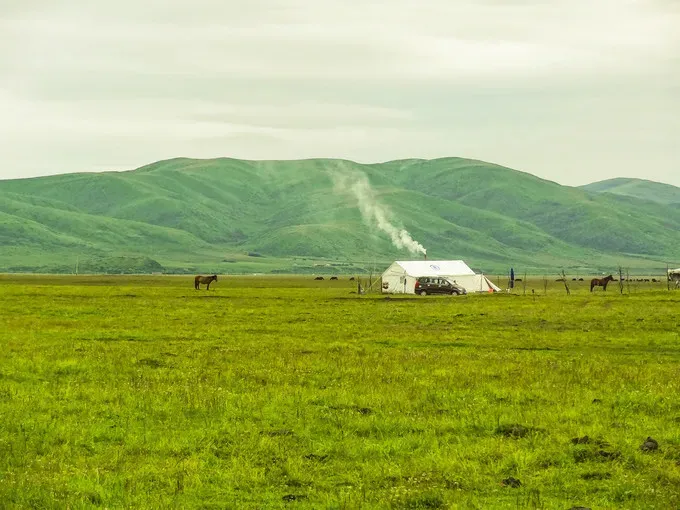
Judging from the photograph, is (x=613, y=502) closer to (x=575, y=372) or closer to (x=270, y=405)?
(x=270, y=405)

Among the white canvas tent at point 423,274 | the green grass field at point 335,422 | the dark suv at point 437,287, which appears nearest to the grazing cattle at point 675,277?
the white canvas tent at point 423,274

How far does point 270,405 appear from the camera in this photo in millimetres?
21750

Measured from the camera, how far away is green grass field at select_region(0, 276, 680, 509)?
48.2 feet

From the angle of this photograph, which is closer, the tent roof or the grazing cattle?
the tent roof

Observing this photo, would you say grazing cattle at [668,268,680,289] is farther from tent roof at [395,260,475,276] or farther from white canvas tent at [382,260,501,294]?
tent roof at [395,260,475,276]

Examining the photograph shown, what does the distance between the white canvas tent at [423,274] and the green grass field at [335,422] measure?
6372 centimetres

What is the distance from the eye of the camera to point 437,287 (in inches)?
3794

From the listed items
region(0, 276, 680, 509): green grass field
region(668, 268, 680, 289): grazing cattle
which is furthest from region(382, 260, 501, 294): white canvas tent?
region(0, 276, 680, 509): green grass field

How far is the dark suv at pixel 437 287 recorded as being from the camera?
3787 inches

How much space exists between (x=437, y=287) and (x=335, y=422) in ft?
253

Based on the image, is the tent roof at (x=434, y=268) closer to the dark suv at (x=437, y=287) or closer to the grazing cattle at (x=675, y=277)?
the dark suv at (x=437, y=287)

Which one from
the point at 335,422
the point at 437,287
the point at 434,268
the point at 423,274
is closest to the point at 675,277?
the point at 434,268

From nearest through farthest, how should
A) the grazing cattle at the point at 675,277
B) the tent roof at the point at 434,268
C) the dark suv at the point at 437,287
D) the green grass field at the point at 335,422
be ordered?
the green grass field at the point at 335,422 → the dark suv at the point at 437,287 → the tent roof at the point at 434,268 → the grazing cattle at the point at 675,277

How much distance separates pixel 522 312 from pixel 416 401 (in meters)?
39.1
